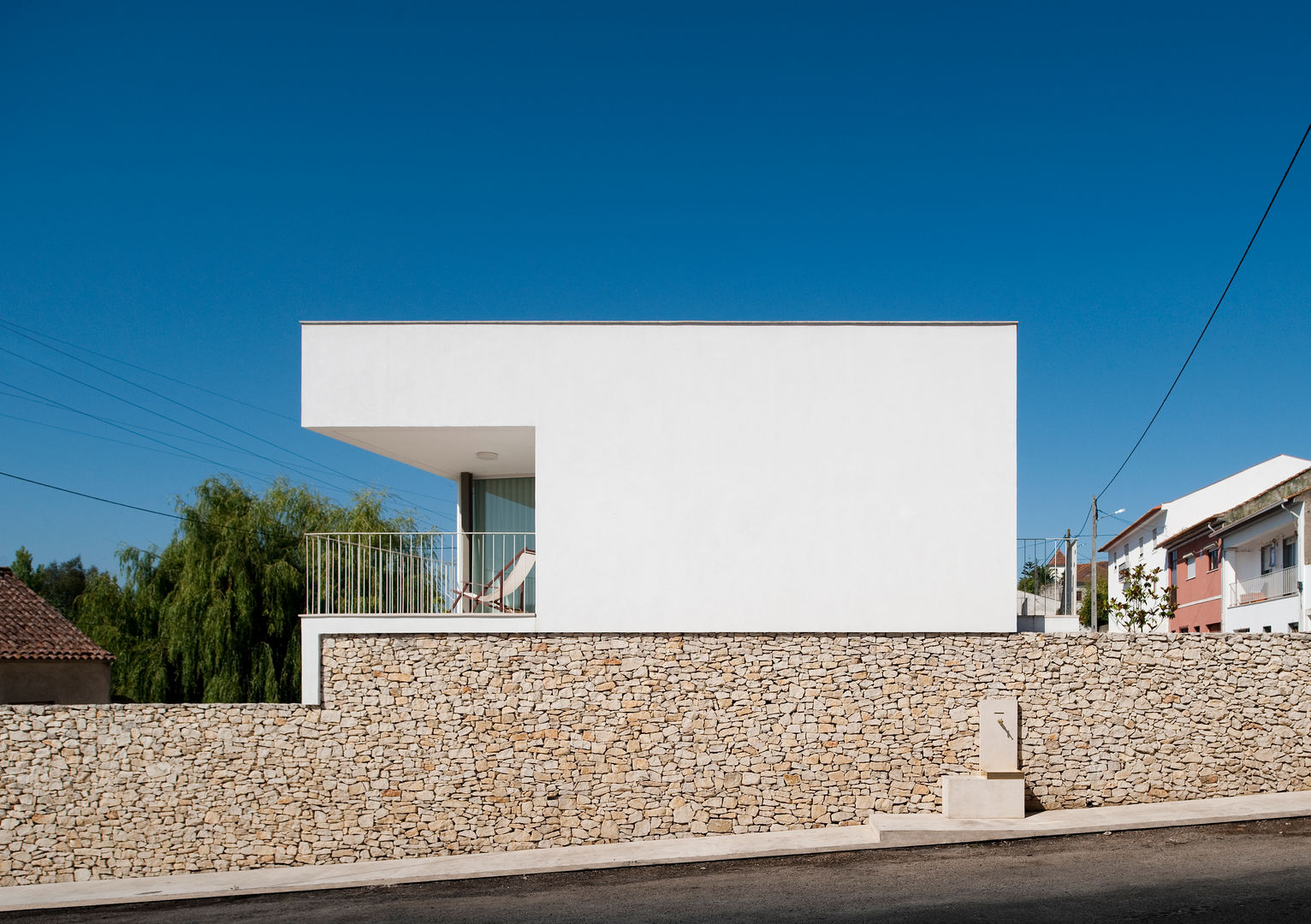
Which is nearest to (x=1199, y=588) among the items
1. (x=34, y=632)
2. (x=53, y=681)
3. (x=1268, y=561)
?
(x=1268, y=561)

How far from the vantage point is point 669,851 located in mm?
11273

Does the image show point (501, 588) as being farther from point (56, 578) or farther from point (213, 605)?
point (56, 578)

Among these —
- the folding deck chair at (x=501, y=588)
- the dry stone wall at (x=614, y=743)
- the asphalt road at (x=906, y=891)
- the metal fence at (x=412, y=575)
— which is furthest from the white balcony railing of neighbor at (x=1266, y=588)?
the metal fence at (x=412, y=575)

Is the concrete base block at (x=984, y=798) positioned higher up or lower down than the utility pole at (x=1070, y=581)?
lower down

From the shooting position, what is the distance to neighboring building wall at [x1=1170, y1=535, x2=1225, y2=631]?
1113 inches

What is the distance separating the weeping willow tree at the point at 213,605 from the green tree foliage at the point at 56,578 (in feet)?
90.0

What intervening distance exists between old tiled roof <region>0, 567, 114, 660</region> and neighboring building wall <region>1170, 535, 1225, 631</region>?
28.0 m

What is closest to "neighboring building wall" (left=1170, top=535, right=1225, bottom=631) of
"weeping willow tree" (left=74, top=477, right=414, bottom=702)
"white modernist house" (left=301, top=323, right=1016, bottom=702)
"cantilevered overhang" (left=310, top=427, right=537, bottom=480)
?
"white modernist house" (left=301, top=323, right=1016, bottom=702)

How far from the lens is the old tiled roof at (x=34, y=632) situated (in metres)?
19.1

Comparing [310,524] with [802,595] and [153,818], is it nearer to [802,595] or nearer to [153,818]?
[153,818]

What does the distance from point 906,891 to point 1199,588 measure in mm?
25831

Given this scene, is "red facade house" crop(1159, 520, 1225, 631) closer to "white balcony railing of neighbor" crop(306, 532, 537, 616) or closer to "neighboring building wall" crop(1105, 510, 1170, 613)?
"neighboring building wall" crop(1105, 510, 1170, 613)

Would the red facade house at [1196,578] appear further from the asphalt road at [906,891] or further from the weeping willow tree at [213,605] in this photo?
the weeping willow tree at [213,605]

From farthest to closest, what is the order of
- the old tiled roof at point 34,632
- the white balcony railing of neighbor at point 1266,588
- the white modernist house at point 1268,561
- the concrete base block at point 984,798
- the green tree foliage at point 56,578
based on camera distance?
1. the green tree foliage at point 56,578
2. the white balcony railing of neighbor at point 1266,588
3. the white modernist house at point 1268,561
4. the old tiled roof at point 34,632
5. the concrete base block at point 984,798
